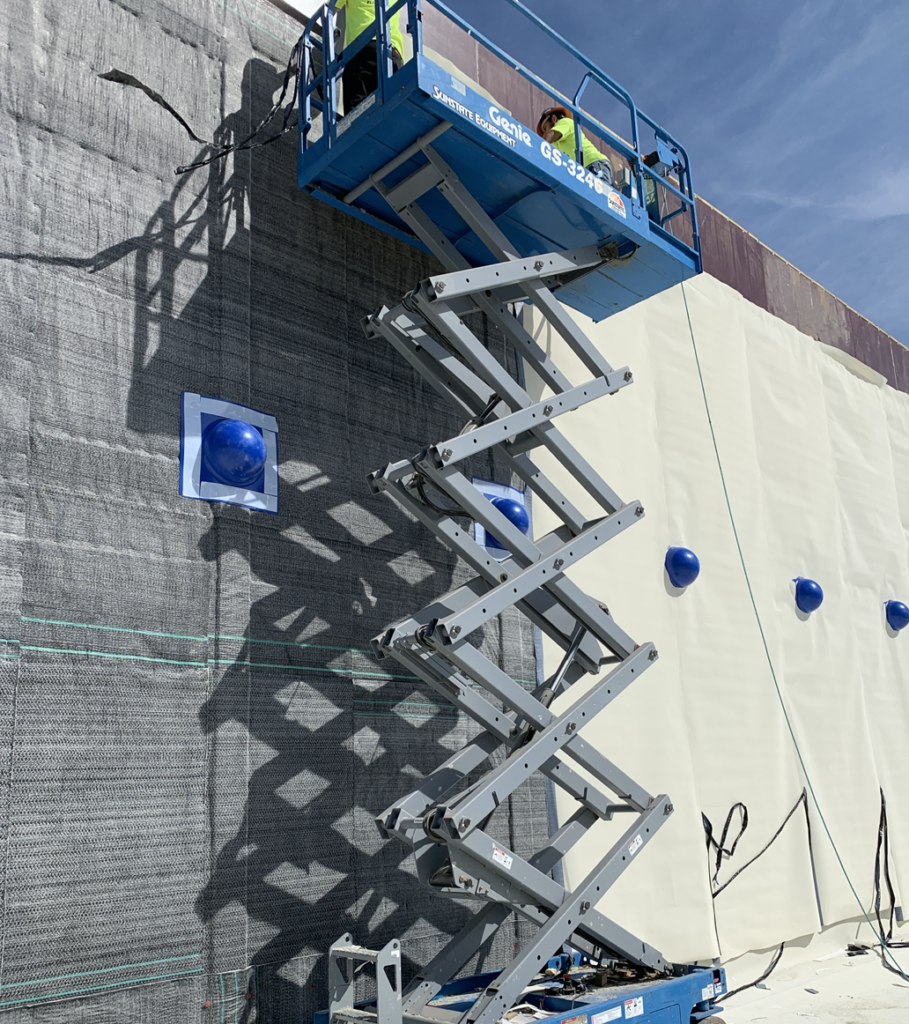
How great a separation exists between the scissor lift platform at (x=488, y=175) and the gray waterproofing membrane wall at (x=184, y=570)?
59 centimetres

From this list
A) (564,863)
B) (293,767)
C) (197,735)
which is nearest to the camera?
(197,735)

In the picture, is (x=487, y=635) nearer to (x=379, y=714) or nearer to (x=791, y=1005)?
(x=379, y=714)

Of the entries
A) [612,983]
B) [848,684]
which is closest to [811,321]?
[848,684]

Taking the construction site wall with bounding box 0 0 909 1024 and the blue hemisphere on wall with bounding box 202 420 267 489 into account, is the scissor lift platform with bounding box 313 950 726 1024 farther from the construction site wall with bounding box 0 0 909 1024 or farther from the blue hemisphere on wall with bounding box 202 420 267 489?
the blue hemisphere on wall with bounding box 202 420 267 489

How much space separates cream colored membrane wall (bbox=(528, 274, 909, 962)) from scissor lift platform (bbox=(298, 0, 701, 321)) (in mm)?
1483

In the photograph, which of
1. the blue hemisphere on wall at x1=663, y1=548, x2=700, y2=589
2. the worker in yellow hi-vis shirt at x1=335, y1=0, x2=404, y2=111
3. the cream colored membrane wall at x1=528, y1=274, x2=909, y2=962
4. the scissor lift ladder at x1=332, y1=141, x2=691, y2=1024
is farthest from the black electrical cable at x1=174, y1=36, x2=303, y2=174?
the blue hemisphere on wall at x1=663, y1=548, x2=700, y2=589

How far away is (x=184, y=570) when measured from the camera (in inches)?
211

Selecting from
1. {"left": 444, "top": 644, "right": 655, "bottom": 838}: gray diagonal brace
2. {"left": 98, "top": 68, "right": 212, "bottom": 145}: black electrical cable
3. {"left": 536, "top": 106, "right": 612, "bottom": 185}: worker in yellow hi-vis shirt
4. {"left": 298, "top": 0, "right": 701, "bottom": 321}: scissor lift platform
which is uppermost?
{"left": 536, "top": 106, "right": 612, "bottom": 185}: worker in yellow hi-vis shirt

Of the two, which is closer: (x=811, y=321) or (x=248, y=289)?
(x=248, y=289)

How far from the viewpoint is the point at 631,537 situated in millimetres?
8406

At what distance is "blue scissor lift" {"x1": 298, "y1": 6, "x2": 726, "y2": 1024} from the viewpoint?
4.88 m

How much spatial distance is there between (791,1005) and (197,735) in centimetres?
555

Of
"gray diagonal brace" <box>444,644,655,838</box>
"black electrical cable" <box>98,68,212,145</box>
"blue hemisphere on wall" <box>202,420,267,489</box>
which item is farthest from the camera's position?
"black electrical cable" <box>98,68,212,145</box>

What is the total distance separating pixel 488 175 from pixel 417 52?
2.86 feet
